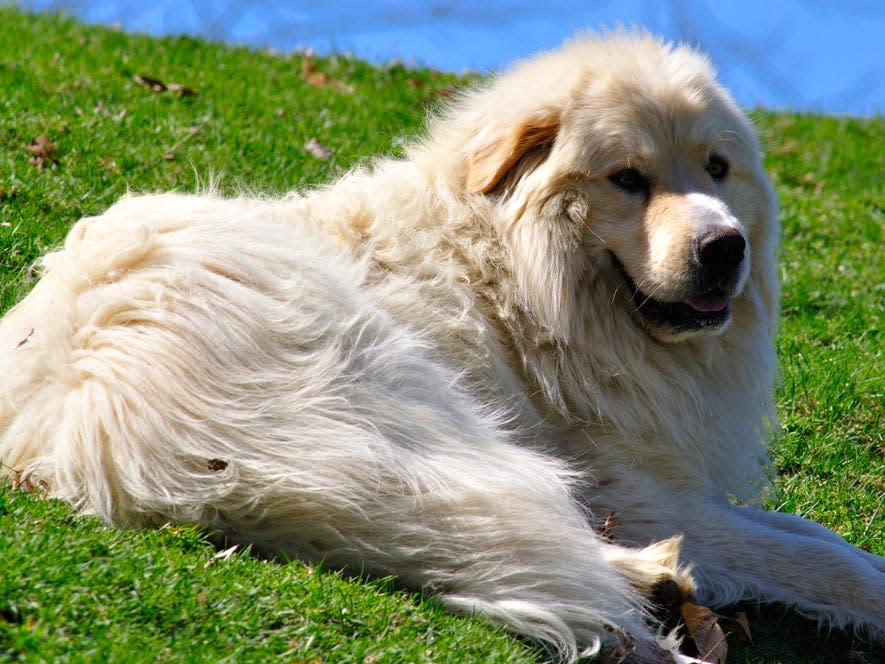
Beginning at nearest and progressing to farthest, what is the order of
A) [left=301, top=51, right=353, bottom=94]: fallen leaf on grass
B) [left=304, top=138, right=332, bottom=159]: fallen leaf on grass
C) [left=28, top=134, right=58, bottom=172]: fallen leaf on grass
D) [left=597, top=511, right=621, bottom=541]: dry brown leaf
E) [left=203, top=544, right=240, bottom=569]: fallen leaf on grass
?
[left=203, top=544, right=240, bottom=569]: fallen leaf on grass < [left=597, top=511, right=621, bottom=541]: dry brown leaf < [left=28, top=134, right=58, bottom=172]: fallen leaf on grass < [left=304, top=138, right=332, bottom=159]: fallen leaf on grass < [left=301, top=51, right=353, bottom=94]: fallen leaf on grass

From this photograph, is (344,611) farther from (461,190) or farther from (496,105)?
(496,105)

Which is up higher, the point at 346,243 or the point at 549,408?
the point at 346,243

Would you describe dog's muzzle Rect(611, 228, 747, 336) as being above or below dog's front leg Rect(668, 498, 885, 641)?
above

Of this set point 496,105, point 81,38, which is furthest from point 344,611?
point 81,38

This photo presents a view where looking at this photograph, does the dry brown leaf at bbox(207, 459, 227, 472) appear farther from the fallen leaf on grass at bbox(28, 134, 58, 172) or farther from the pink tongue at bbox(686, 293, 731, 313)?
the fallen leaf on grass at bbox(28, 134, 58, 172)

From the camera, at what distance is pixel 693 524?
397 cm

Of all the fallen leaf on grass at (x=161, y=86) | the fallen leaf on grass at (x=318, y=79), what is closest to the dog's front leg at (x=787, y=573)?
the fallen leaf on grass at (x=161, y=86)

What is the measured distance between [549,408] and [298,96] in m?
5.30

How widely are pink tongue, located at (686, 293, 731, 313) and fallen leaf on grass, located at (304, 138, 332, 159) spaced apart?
160 inches

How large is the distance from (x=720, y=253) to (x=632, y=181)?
1.54ft

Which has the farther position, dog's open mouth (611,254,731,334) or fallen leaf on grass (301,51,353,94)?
fallen leaf on grass (301,51,353,94)

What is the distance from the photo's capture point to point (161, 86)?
8258mm

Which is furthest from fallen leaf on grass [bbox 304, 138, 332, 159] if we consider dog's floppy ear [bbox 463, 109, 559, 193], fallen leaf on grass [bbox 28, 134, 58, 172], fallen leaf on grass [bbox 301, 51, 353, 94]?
dog's floppy ear [bbox 463, 109, 559, 193]

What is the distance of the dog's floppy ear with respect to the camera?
433cm
